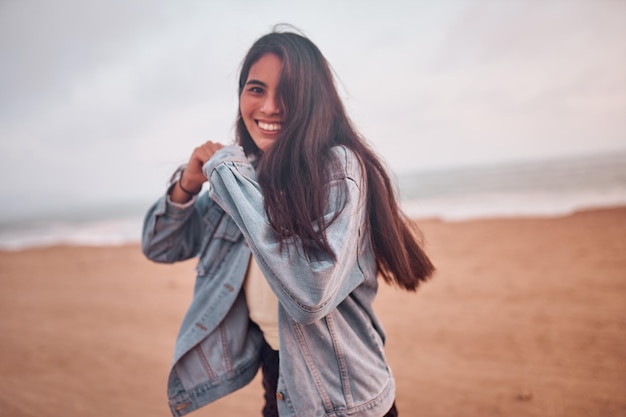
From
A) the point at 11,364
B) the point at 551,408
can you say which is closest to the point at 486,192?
the point at 551,408

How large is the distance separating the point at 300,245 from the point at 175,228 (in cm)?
75

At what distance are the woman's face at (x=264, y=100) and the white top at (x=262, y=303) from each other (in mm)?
469

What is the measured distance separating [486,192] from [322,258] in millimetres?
21116

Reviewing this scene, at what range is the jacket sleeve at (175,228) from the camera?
151cm

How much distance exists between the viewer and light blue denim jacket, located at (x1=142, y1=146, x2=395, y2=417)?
0.99 m

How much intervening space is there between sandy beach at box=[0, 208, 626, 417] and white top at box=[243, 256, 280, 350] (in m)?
1.97

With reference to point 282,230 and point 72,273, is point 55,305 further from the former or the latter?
point 282,230

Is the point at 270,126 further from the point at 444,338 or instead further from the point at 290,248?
the point at 444,338

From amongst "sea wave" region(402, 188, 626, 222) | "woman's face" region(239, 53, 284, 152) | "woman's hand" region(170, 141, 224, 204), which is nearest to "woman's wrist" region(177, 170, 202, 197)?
"woman's hand" region(170, 141, 224, 204)

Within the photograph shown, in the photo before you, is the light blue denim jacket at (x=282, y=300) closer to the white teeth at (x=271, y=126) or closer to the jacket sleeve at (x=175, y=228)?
the jacket sleeve at (x=175, y=228)

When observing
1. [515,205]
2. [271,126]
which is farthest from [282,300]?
[515,205]

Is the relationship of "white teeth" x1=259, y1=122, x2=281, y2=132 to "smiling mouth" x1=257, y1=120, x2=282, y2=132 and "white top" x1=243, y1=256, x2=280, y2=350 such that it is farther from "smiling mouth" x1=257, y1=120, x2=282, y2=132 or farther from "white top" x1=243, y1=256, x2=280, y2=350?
"white top" x1=243, y1=256, x2=280, y2=350

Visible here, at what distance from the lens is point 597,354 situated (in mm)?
3314

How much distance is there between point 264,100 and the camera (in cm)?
133
